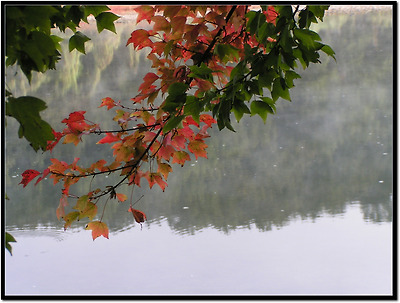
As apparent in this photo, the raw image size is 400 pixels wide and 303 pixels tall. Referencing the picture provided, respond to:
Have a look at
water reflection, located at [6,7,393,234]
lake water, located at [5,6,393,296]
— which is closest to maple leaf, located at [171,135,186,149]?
lake water, located at [5,6,393,296]

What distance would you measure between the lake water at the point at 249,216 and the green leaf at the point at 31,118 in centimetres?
170

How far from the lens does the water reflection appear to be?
305cm

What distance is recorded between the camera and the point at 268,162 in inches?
149

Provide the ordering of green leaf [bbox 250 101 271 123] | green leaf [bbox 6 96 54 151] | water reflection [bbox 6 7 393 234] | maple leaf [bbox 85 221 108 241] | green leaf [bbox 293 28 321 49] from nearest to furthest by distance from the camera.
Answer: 1. green leaf [bbox 6 96 54 151]
2. green leaf [bbox 293 28 321 49]
3. green leaf [bbox 250 101 271 123]
4. maple leaf [bbox 85 221 108 241]
5. water reflection [bbox 6 7 393 234]

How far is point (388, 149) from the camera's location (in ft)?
12.9

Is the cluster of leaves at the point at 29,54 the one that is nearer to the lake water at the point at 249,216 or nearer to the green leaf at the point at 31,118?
the green leaf at the point at 31,118

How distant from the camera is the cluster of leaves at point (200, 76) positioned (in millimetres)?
989

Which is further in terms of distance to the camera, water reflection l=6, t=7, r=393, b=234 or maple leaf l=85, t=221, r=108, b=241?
water reflection l=6, t=7, r=393, b=234

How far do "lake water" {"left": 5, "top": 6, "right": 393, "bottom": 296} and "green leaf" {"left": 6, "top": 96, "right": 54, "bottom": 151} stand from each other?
1696 mm

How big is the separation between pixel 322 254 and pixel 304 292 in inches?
15.5

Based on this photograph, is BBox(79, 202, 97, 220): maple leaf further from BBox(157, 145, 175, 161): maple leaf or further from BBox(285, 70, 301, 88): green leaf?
BBox(285, 70, 301, 88): green leaf

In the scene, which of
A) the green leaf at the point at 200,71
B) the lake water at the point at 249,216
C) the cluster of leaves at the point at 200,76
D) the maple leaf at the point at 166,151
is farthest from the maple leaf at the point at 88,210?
the lake water at the point at 249,216

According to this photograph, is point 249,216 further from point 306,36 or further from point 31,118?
point 31,118

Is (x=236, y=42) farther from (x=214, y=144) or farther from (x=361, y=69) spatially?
(x=361, y=69)
